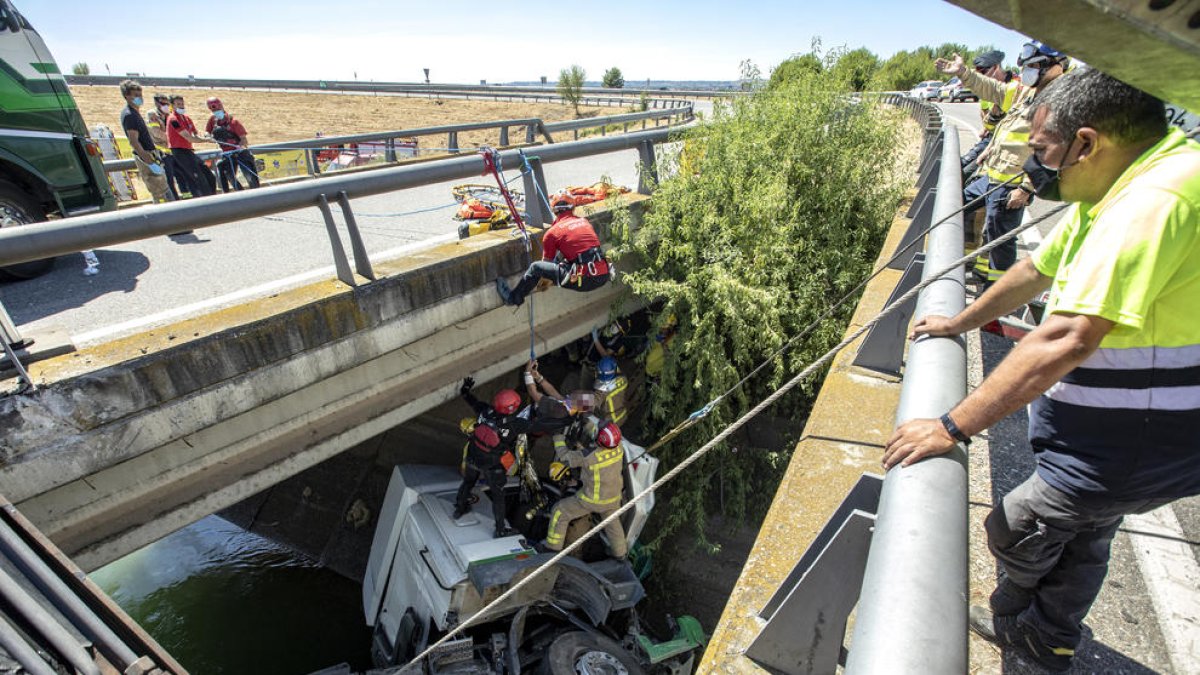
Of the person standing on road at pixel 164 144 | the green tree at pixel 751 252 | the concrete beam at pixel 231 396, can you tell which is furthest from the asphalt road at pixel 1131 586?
the person standing on road at pixel 164 144

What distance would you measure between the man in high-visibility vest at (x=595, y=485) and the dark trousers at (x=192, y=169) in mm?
5899

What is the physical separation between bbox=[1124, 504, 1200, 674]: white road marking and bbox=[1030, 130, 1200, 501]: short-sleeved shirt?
71 centimetres

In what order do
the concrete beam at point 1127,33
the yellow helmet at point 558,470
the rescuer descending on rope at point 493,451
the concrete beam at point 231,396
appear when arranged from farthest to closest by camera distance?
the yellow helmet at point 558,470
the rescuer descending on rope at point 493,451
the concrete beam at point 231,396
the concrete beam at point 1127,33

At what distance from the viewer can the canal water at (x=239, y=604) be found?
7520mm

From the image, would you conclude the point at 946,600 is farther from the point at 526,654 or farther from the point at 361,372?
the point at 526,654

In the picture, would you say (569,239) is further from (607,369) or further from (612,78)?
(612,78)

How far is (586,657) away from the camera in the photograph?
554cm

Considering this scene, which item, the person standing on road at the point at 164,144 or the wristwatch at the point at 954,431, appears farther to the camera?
the person standing on road at the point at 164,144

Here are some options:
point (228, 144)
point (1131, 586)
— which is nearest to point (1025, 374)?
point (1131, 586)

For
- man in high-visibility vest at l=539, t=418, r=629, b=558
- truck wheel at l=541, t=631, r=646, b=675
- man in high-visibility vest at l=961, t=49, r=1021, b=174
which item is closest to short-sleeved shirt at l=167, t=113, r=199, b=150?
man in high-visibility vest at l=539, t=418, r=629, b=558

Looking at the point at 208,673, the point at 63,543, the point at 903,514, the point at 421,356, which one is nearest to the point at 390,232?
the point at 421,356

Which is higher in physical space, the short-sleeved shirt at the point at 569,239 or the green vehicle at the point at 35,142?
the green vehicle at the point at 35,142

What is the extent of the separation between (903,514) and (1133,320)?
798 millimetres

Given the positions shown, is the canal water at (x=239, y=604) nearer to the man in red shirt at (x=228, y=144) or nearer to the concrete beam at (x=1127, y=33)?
the man in red shirt at (x=228, y=144)
